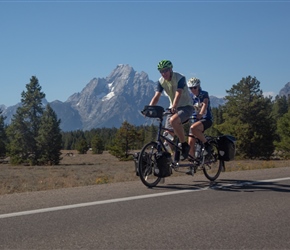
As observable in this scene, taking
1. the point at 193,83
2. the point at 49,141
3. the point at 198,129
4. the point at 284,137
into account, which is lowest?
the point at 198,129

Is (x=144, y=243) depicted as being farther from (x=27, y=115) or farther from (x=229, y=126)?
(x=27, y=115)

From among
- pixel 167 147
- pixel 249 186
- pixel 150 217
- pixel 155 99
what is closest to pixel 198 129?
pixel 167 147

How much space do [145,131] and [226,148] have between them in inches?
1700

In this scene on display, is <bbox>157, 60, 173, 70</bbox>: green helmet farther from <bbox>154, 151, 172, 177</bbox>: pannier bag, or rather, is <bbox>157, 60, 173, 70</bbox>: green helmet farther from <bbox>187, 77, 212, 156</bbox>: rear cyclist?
<bbox>154, 151, 172, 177</bbox>: pannier bag

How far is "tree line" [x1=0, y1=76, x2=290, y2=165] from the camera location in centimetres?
5228

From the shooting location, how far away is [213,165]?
363 inches

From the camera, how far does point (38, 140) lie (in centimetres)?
6438

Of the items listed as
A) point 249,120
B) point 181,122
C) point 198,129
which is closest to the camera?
point 181,122

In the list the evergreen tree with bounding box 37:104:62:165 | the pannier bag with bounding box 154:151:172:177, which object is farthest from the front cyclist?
the evergreen tree with bounding box 37:104:62:165

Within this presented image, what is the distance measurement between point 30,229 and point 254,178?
18.6 ft

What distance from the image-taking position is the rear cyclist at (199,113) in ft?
28.1

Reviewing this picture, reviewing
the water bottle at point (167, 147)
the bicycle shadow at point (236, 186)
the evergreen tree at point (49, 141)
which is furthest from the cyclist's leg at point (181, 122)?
the evergreen tree at point (49, 141)

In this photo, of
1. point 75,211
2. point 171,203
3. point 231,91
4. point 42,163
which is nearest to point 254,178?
point 171,203

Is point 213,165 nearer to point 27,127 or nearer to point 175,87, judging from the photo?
point 175,87
